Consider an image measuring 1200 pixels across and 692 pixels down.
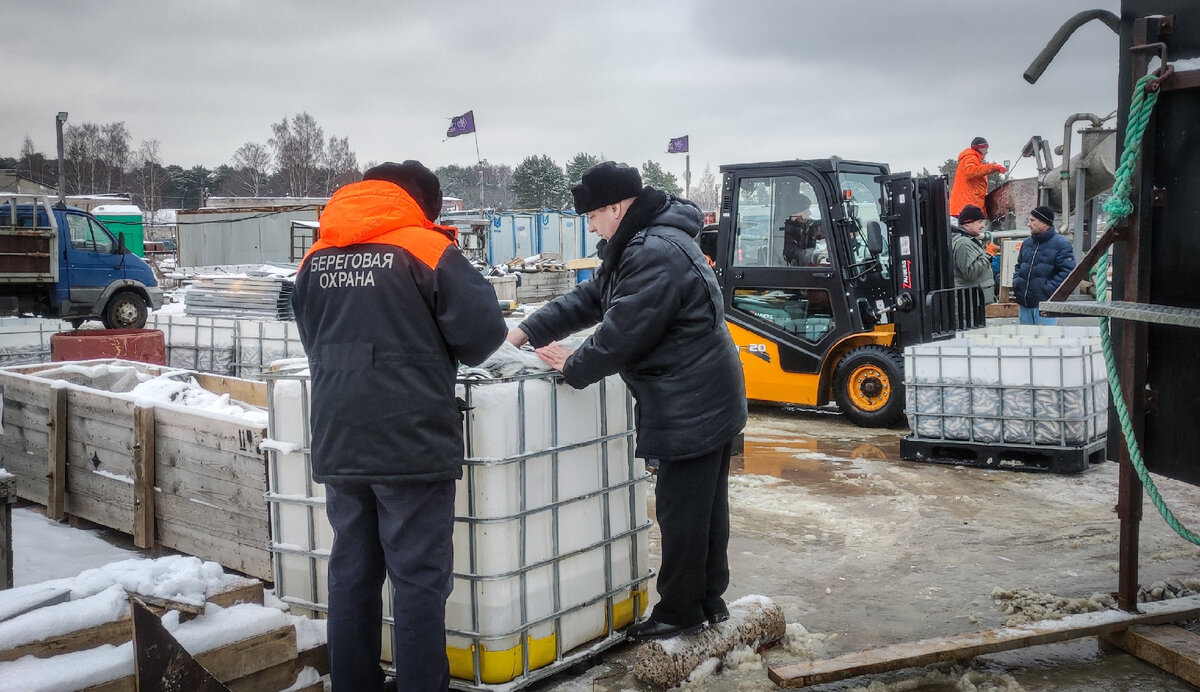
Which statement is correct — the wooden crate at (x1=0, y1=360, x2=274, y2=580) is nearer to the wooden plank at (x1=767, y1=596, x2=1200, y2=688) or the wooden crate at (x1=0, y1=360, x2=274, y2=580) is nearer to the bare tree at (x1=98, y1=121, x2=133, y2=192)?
the wooden plank at (x1=767, y1=596, x2=1200, y2=688)

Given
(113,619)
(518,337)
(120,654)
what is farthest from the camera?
(518,337)

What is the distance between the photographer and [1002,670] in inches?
150

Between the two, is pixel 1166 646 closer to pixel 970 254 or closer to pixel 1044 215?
pixel 970 254

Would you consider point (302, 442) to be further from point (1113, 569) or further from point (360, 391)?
point (1113, 569)

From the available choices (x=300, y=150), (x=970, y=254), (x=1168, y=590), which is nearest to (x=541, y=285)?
(x=970, y=254)

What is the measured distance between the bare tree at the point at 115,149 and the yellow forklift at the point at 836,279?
237 feet

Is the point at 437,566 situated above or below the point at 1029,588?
above

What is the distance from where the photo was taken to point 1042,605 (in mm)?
4441

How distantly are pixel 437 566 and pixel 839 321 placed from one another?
682 centimetres

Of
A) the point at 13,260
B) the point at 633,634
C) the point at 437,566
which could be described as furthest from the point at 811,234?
the point at 13,260

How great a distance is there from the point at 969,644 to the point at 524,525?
1.78 meters

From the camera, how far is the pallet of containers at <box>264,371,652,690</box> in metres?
3.41

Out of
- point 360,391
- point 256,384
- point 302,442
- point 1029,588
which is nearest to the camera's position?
point 360,391

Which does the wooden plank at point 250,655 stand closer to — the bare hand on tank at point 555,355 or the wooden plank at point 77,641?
the wooden plank at point 77,641
